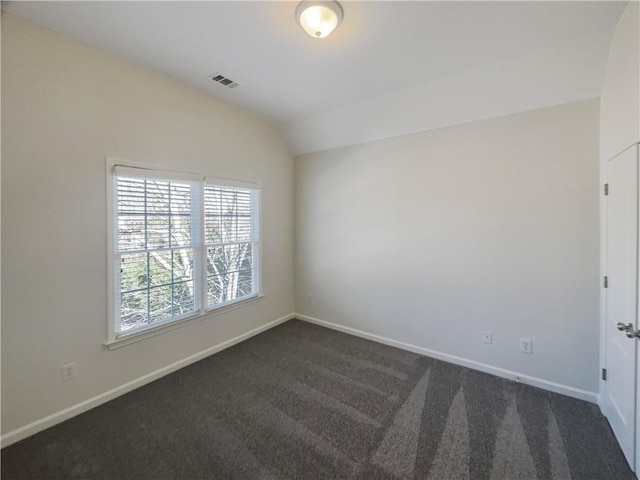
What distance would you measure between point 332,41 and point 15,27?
2172 millimetres

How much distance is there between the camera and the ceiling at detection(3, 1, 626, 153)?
1.79m

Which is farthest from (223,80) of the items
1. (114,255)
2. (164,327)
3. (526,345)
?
(526,345)

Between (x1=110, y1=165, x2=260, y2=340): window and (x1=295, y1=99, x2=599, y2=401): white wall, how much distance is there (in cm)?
122

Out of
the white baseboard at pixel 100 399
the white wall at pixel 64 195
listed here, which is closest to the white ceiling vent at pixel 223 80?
the white wall at pixel 64 195

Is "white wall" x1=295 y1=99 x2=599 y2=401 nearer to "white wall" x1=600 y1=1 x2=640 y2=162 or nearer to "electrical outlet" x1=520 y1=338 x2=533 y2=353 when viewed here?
"electrical outlet" x1=520 y1=338 x2=533 y2=353

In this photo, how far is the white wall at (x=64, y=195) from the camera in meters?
1.87

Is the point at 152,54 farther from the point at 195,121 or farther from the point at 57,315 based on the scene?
the point at 57,315

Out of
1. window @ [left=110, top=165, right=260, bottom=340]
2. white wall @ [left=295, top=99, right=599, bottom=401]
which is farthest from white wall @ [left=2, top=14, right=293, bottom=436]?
white wall @ [left=295, top=99, right=599, bottom=401]

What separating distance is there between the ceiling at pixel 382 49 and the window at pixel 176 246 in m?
1.03

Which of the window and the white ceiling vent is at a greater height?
the white ceiling vent

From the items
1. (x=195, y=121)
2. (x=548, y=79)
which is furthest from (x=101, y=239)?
(x=548, y=79)

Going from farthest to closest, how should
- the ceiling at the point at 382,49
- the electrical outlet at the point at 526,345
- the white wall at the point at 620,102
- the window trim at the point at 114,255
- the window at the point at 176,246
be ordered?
the electrical outlet at the point at 526,345
the window at the point at 176,246
the window trim at the point at 114,255
the ceiling at the point at 382,49
the white wall at the point at 620,102

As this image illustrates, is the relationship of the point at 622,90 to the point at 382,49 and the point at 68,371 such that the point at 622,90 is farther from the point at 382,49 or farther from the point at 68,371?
the point at 68,371

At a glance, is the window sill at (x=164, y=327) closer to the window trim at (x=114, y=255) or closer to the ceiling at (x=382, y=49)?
the window trim at (x=114, y=255)
